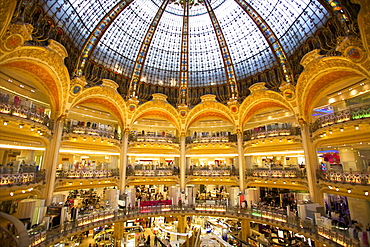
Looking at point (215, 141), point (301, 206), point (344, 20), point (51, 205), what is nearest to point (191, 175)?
point (215, 141)

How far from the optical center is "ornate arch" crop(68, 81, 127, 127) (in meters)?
26.4

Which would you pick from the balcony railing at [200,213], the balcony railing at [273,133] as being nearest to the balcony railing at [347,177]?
the balcony railing at [200,213]

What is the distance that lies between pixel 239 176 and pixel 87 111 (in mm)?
25102

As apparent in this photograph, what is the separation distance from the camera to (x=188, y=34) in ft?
102

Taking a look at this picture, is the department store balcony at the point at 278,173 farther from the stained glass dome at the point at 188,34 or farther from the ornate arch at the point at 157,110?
the ornate arch at the point at 157,110

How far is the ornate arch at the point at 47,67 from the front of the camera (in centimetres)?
1808

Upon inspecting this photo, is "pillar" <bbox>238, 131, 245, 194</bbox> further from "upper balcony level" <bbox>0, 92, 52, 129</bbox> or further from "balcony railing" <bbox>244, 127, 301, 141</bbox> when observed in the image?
"upper balcony level" <bbox>0, 92, 52, 129</bbox>

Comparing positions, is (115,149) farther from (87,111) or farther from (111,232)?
(111,232)

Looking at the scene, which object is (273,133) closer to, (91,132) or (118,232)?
(118,232)

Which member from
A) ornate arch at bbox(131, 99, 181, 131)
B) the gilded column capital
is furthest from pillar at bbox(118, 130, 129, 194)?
the gilded column capital

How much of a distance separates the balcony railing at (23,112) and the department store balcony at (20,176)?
14.4 feet

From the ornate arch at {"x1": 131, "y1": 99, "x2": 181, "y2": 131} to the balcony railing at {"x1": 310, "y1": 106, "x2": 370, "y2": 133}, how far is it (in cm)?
1977

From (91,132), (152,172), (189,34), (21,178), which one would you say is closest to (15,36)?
(21,178)

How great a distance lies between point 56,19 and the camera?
20688 millimetres
